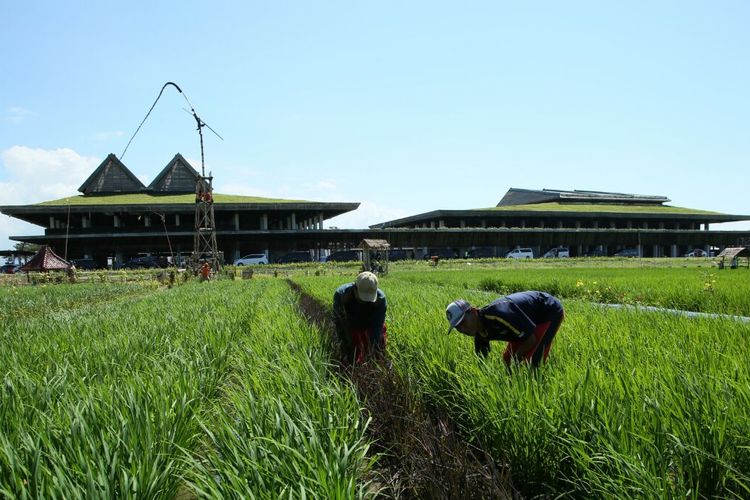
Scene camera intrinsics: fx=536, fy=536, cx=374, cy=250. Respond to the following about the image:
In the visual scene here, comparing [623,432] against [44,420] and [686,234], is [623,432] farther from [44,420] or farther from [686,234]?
[686,234]

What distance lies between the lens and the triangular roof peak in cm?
7100

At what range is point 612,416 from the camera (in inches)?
96.7

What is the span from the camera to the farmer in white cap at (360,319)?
4953 mm

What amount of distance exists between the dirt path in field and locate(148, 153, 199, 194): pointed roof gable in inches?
2138

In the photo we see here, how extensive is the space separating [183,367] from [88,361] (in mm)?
957

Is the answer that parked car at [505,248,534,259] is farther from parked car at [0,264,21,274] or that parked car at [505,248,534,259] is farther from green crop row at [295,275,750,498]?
green crop row at [295,275,750,498]

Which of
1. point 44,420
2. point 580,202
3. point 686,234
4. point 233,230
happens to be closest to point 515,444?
point 44,420

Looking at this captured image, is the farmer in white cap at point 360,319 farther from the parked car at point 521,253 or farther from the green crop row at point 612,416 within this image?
the parked car at point 521,253

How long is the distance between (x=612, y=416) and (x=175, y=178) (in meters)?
57.3

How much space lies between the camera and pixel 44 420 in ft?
8.18

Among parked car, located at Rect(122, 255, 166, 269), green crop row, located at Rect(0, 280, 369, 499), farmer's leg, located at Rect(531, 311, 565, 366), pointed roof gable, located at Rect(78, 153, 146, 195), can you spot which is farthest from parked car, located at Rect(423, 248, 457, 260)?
farmer's leg, located at Rect(531, 311, 565, 366)

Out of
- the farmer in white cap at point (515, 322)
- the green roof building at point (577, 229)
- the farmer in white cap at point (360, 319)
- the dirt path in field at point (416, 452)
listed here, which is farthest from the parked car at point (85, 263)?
the farmer in white cap at point (515, 322)

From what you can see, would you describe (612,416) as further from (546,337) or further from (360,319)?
(360,319)

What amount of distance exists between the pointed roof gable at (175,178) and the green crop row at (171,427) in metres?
53.0
